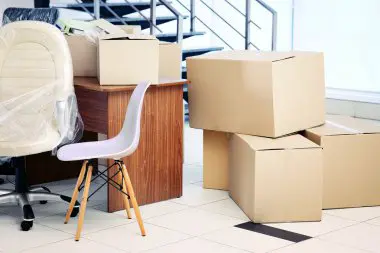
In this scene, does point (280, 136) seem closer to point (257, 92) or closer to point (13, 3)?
point (257, 92)

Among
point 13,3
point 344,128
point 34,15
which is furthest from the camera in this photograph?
point 13,3

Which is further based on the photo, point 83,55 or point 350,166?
point 83,55

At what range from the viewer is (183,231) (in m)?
3.37

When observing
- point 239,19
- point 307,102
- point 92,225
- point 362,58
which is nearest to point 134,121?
point 92,225

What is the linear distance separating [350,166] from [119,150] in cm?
125

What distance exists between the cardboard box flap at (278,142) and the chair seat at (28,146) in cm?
100

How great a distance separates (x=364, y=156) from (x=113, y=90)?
1358 mm

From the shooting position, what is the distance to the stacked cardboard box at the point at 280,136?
349 centimetres

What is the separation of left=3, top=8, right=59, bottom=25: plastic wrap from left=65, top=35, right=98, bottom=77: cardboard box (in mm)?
585

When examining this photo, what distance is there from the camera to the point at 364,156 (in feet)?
12.2

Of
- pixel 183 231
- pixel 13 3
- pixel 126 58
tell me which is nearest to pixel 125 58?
pixel 126 58

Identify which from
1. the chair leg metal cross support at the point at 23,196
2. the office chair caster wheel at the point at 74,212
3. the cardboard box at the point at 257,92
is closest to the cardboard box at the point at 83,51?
the cardboard box at the point at 257,92

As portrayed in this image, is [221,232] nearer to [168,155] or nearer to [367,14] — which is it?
[168,155]

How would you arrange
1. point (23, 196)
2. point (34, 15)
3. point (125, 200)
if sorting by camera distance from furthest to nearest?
1. point (34, 15)
2. point (23, 196)
3. point (125, 200)
